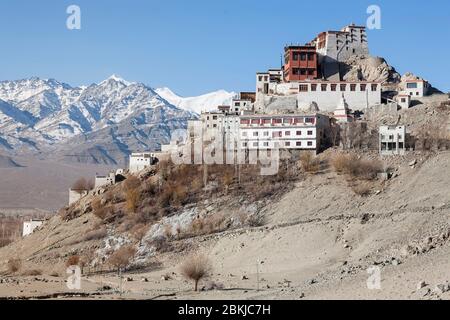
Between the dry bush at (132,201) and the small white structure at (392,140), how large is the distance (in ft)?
73.8

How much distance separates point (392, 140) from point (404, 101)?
8.47 m

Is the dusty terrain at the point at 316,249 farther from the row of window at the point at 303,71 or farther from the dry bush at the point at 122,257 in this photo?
the row of window at the point at 303,71

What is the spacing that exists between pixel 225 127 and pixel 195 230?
15970mm

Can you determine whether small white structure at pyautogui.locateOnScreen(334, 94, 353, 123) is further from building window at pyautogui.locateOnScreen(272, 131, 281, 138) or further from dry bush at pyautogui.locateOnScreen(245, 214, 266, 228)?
dry bush at pyautogui.locateOnScreen(245, 214, 266, 228)

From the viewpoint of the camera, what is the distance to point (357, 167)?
71000mm

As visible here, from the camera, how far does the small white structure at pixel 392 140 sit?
2879 inches

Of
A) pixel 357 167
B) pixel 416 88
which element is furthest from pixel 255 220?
pixel 416 88

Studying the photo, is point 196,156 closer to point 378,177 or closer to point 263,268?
point 378,177

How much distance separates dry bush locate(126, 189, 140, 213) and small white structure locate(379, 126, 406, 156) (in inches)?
886

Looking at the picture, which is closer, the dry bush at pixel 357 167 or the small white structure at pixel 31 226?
the dry bush at pixel 357 167

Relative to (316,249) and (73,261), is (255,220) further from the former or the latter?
(73,261)

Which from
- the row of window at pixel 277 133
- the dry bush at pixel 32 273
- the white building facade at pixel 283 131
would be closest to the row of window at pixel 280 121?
the white building facade at pixel 283 131
